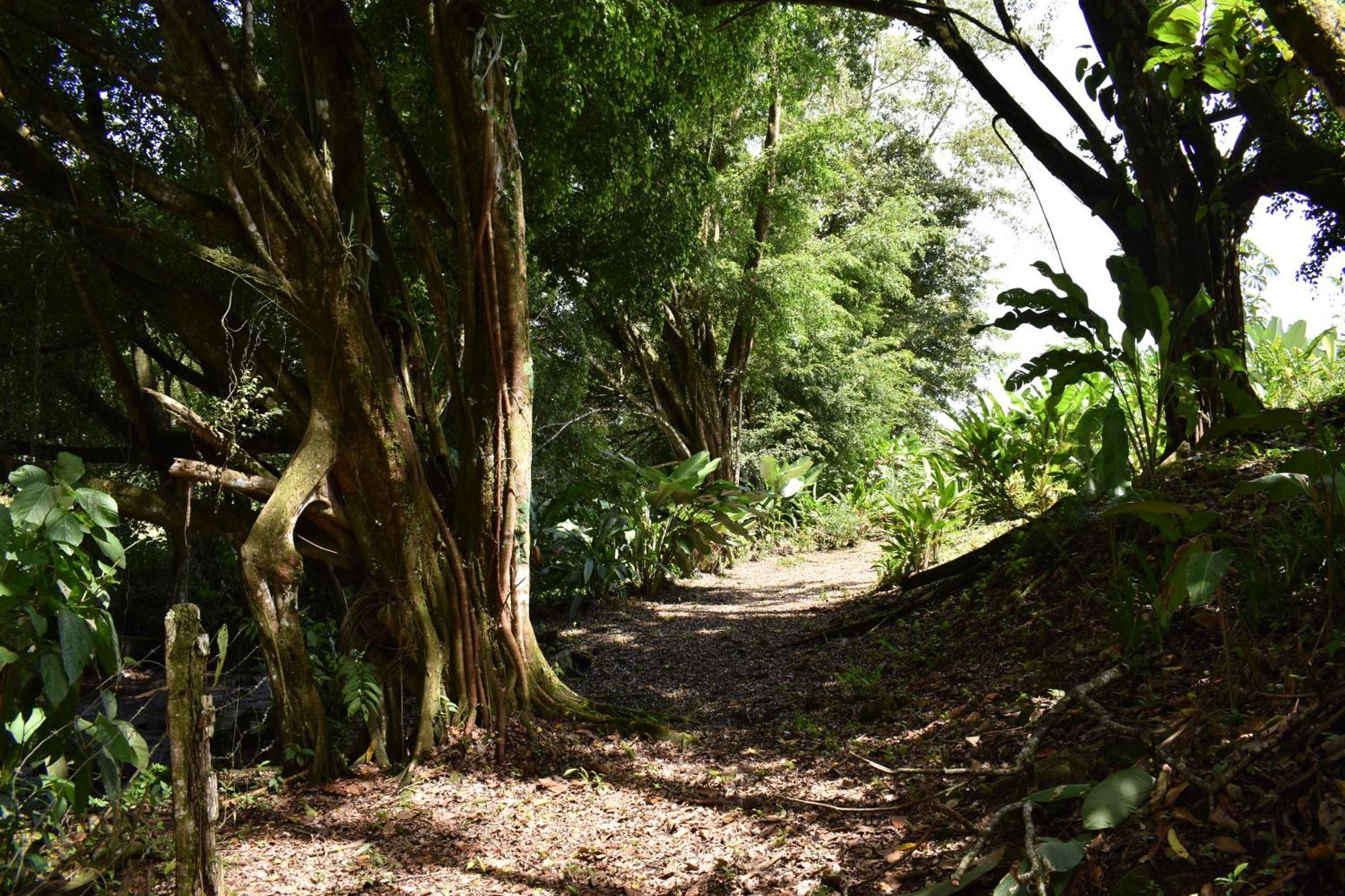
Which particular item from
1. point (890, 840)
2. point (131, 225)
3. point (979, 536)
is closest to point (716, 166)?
point (979, 536)

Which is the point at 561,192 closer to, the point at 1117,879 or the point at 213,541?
the point at 213,541

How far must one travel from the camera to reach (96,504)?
241 cm

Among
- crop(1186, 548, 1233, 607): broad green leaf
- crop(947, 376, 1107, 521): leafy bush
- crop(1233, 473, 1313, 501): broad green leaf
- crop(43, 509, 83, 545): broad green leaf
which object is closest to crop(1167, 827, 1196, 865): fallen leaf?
crop(1186, 548, 1233, 607): broad green leaf

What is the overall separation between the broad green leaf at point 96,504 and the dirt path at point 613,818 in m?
0.90

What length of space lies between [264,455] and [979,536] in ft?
18.0

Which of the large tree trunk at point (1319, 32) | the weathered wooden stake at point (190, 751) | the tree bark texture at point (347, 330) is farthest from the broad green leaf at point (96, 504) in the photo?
the large tree trunk at point (1319, 32)

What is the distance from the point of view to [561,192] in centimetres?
562

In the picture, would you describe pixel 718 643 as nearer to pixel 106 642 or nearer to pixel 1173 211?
pixel 1173 211

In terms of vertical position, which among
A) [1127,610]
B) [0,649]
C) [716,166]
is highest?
[716,166]

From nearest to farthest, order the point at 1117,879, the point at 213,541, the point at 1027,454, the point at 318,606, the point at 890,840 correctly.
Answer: the point at 1117,879
the point at 890,840
the point at 318,606
the point at 1027,454
the point at 213,541

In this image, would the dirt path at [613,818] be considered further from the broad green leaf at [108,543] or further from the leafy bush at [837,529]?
the leafy bush at [837,529]

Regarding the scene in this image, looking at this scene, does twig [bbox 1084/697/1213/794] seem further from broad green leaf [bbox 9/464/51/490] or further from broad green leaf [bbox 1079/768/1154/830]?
broad green leaf [bbox 9/464/51/490]

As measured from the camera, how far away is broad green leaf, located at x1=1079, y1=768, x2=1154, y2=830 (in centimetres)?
210

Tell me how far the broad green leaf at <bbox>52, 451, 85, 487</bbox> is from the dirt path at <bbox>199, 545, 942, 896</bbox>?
1018 mm
